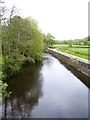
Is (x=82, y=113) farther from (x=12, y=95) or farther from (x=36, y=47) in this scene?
(x=36, y=47)

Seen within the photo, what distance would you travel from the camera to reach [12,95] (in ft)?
61.5

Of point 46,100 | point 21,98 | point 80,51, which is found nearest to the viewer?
point 46,100

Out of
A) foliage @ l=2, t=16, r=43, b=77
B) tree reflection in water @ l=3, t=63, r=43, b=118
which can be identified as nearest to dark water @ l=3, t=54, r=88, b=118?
tree reflection in water @ l=3, t=63, r=43, b=118

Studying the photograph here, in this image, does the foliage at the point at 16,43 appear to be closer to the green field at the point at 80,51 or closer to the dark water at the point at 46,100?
the dark water at the point at 46,100

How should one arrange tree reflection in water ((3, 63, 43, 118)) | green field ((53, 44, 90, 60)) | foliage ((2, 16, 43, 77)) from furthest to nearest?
green field ((53, 44, 90, 60)), foliage ((2, 16, 43, 77)), tree reflection in water ((3, 63, 43, 118))

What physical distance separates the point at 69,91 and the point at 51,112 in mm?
5781

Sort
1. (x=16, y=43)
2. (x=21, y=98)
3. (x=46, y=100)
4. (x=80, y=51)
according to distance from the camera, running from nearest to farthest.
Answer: (x=46, y=100) → (x=21, y=98) → (x=16, y=43) → (x=80, y=51)

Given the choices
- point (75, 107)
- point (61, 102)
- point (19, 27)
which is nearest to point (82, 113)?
point (75, 107)

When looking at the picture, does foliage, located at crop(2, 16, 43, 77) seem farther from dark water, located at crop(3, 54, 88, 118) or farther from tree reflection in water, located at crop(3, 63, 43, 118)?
dark water, located at crop(3, 54, 88, 118)

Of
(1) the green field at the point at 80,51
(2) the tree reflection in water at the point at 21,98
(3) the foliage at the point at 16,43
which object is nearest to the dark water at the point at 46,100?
(2) the tree reflection in water at the point at 21,98

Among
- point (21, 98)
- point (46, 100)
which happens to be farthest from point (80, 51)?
point (46, 100)

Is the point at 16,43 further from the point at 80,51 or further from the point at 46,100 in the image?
the point at 80,51

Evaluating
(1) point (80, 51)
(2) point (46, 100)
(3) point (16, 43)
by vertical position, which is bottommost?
(2) point (46, 100)

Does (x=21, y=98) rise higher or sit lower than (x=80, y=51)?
lower
